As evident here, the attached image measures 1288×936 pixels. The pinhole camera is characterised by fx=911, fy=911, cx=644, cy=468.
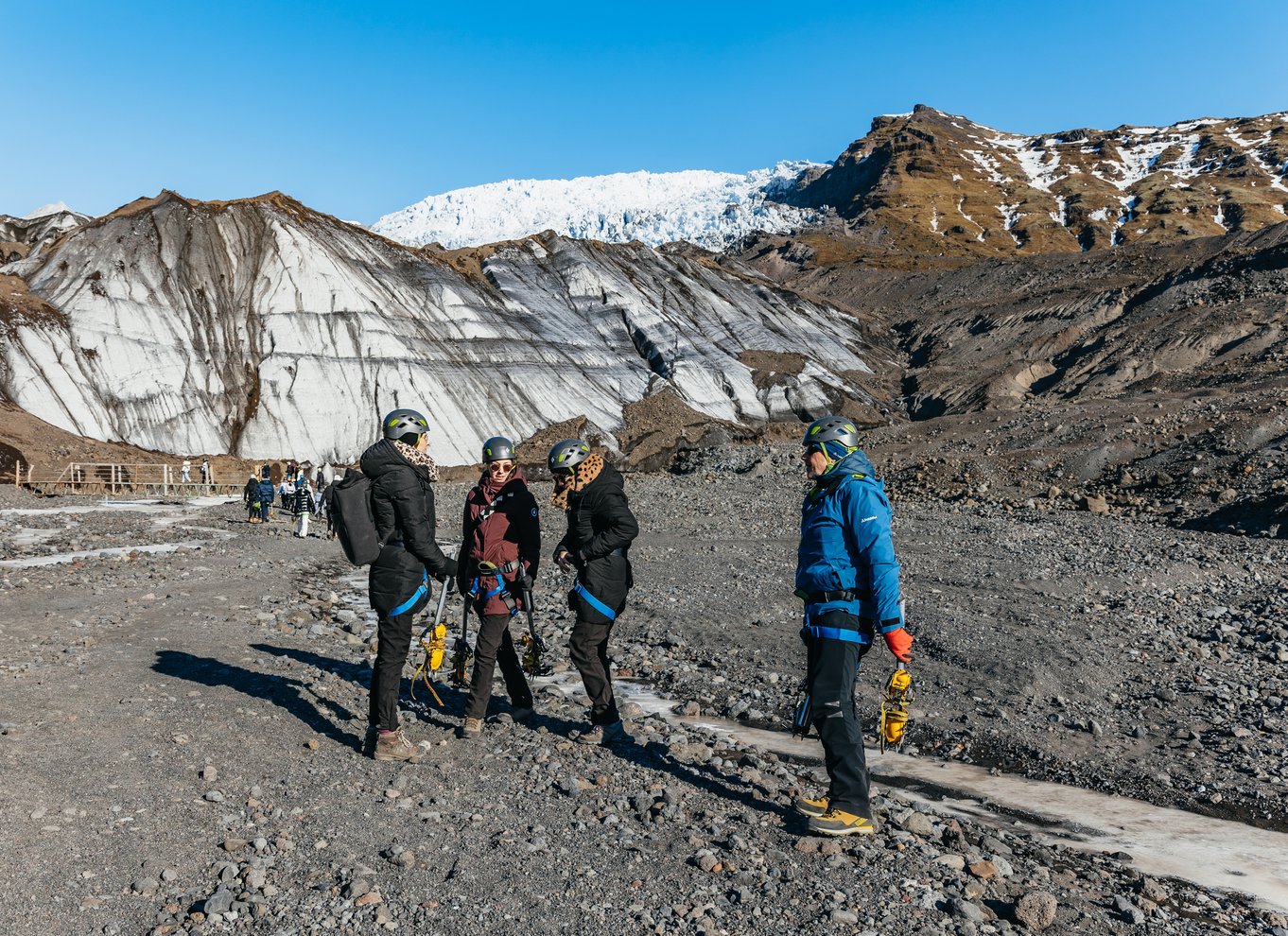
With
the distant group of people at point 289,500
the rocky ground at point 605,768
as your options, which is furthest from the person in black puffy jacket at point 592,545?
the distant group of people at point 289,500

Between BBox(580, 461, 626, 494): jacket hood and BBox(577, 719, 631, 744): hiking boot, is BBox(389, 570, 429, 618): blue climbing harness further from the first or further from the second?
BBox(577, 719, 631, 744): hiking boot

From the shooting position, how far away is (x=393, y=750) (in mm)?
7676

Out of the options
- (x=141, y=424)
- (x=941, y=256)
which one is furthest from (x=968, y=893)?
(x=941, y=256)

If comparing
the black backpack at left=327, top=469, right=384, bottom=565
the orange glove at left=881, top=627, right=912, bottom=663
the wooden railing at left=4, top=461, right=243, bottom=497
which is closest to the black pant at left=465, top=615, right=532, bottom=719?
the black backpack at left=327, top=469, right=384, bottom=565

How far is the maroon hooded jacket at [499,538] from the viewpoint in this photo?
8.28 metres

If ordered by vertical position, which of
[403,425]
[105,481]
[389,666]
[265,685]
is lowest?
[265,685]

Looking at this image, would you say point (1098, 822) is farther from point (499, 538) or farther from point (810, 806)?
point (499, 538)

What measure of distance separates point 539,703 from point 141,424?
174ft

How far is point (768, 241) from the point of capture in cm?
14650

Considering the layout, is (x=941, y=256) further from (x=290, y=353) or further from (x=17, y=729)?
(x=17, y=729)

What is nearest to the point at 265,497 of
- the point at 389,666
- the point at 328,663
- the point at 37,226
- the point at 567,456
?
the point at 328,663

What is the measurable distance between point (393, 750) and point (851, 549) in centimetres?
423

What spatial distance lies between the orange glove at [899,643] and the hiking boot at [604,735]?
3.28 meters

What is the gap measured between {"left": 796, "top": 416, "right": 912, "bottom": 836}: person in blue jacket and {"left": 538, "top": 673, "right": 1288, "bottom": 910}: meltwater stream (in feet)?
5.85
